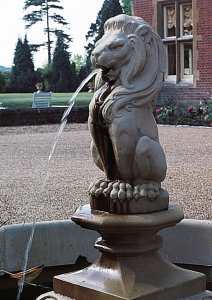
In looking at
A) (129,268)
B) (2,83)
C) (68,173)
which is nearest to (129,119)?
(129,268)

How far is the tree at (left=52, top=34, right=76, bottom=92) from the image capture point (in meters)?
33.3

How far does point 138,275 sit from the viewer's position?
253 centimetres

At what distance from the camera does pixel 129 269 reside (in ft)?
8.34

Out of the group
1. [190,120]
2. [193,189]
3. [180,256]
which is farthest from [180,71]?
[180,256]

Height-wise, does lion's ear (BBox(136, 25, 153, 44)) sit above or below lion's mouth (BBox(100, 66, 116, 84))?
above

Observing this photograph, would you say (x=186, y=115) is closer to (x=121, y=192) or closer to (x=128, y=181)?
(x=128, y=181)

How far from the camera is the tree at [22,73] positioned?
3384cm

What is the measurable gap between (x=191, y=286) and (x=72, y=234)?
1.13 m

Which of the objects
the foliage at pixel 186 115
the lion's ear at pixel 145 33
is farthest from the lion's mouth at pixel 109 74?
the foliage at pixel 186 115

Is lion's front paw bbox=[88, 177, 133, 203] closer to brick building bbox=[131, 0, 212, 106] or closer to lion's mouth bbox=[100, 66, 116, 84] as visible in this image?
lion's mouth bbox=[100, 66, 116, 84]

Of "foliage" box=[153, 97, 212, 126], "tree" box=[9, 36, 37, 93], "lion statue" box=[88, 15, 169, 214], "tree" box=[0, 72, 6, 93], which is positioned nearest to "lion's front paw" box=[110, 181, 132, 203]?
"lion statue" box=[88, 15, 169, 214]

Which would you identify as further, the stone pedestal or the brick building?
the brick building

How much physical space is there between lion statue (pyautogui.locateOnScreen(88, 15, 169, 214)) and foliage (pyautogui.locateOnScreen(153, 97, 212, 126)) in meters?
11.4

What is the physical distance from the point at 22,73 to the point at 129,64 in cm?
3219
